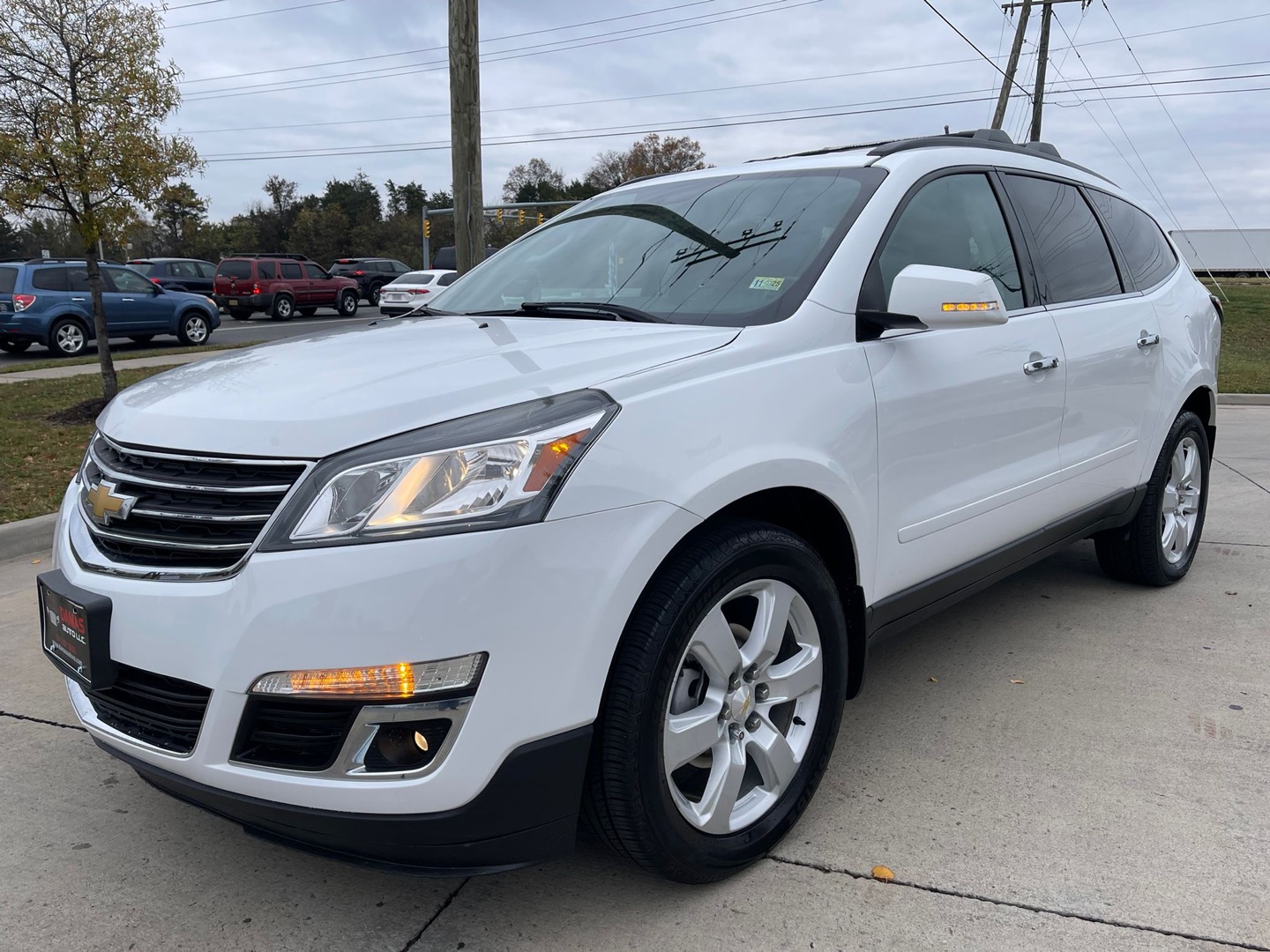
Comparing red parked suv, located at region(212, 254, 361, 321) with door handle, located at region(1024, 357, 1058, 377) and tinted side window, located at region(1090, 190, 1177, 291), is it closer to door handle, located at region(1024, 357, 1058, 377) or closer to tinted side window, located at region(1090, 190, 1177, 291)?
tinted side window, located at region(1090, 190, 1177, 291)

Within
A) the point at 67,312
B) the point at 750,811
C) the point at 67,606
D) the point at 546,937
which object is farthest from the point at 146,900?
the point at 67,312

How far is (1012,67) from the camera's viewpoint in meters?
28.8

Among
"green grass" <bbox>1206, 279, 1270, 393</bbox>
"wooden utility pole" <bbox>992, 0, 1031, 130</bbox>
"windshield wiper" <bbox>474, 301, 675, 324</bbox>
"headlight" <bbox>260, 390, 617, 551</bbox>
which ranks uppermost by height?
"wooden utility pole" <bbox>992, 0, 1031, 130</bbox>

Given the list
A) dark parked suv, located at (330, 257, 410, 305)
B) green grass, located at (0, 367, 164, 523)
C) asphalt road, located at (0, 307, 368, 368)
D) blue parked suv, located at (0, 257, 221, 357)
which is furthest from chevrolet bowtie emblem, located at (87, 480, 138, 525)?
dark parked suv, located at (330, 257, 410, 305)

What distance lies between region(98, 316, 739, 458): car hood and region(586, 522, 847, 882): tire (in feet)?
1.58

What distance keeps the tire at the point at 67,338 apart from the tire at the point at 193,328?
1760 mm

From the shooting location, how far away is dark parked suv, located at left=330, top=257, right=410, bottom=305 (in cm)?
3425

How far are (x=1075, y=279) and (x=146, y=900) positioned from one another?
11.9ft

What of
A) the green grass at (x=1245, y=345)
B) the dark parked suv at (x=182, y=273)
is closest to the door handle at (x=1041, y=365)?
the green grass at (x=1245, y=345)

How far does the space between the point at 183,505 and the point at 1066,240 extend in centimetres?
329

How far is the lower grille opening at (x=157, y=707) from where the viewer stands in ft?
6.76

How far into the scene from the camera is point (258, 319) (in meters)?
28.8

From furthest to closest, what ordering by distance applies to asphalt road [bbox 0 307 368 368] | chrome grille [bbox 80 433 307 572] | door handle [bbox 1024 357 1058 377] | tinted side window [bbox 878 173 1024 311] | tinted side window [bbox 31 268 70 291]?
asphalt road [bbox 0 307 368 368]
tinted side window [bbox 31 268 70 291]
door handle [bbox 1024 357 1058 377]
tinted side window [bbox 878 173 1024 311]
chrome grille [bbox 80 433 307 572]

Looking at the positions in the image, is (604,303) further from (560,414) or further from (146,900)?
(146,900)
